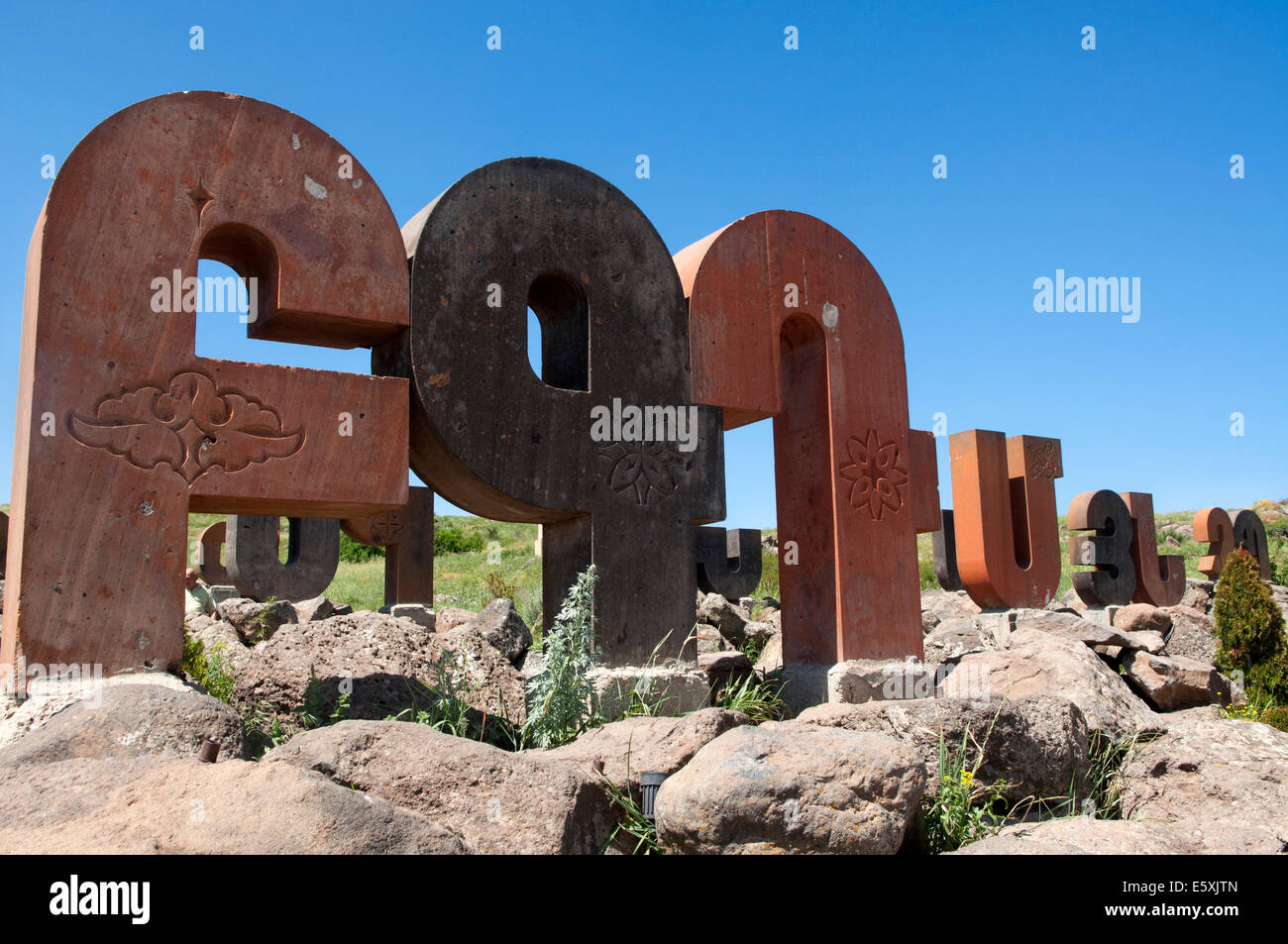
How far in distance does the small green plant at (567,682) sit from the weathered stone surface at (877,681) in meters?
1.76

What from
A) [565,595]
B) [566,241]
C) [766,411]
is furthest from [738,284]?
[565,595]

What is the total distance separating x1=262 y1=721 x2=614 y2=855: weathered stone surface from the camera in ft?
10.1

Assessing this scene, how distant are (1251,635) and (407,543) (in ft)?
32.9

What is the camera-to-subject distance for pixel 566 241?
5504 mm

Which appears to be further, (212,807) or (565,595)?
(565,595)

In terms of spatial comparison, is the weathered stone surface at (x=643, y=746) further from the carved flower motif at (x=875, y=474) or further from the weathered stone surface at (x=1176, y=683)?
the weathered stone surface at (x=1176, y=683)

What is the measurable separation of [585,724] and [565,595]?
86 cm

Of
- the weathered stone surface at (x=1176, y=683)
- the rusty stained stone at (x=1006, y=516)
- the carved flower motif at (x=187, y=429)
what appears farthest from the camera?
the rusty stained stone at (x=1006, y=516)

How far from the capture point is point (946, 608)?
14.1m

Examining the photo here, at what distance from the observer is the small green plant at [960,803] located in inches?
145

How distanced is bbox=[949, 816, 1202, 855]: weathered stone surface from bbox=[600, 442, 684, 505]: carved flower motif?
2.70 meters

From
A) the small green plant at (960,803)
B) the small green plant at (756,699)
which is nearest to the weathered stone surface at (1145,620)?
the small green plant at (756,699)

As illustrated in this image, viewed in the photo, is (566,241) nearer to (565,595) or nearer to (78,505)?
(565,595)

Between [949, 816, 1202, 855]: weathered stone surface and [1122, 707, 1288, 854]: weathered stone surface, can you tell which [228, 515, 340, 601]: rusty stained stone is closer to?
[1122, 707, 1288, 854]: weathered stone surface
